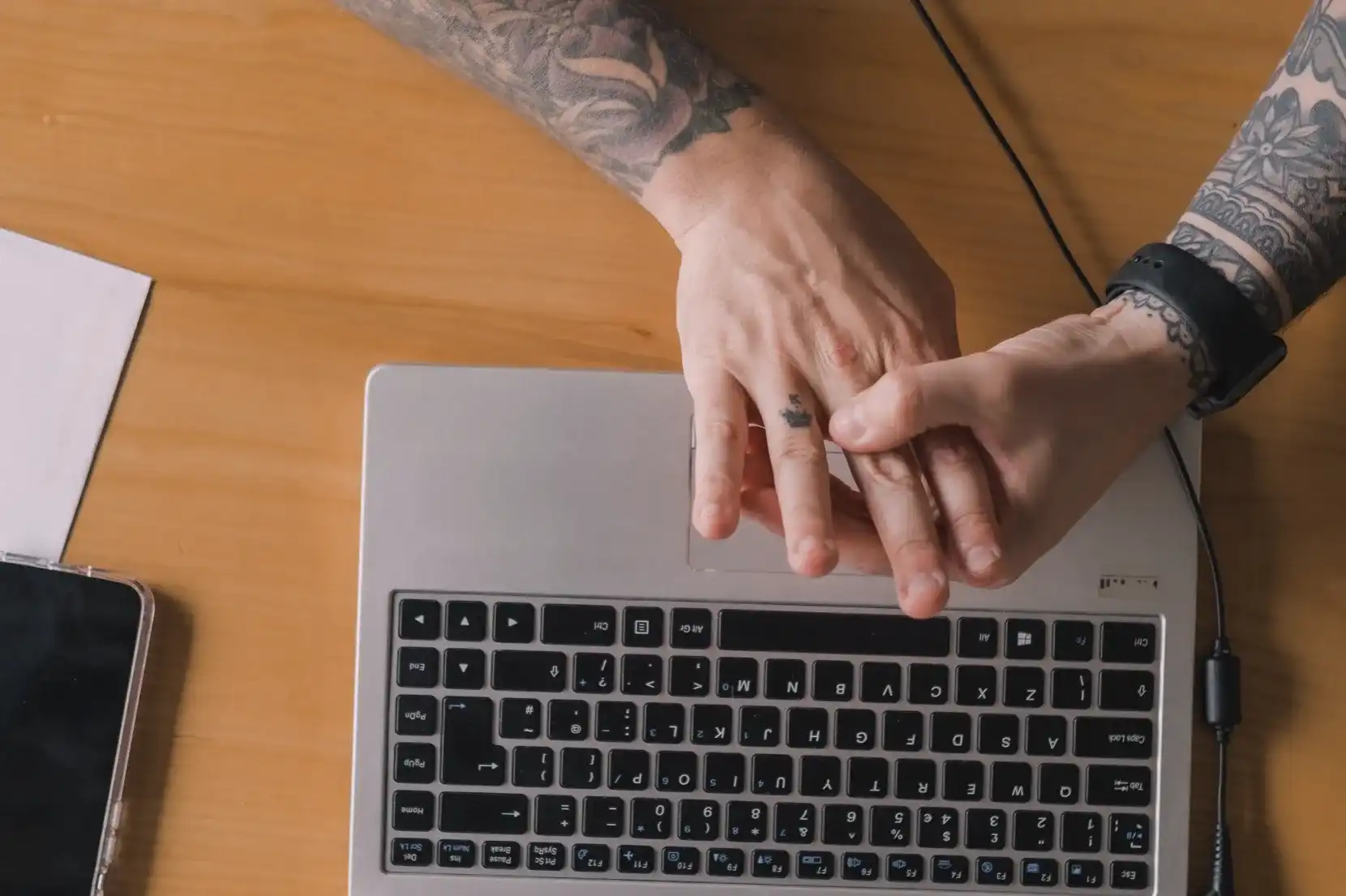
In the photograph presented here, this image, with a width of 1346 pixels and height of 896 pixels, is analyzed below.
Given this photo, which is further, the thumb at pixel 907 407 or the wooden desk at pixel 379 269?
the wooden desk at pixel 379 269

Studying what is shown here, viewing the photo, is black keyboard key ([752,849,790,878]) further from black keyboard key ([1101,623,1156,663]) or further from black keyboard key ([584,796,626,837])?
black keyboard key ([1101,623,1156,663])

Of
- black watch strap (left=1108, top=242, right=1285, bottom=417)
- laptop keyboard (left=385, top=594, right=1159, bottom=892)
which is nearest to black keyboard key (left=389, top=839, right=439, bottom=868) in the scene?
laptop keyboard (left=385, top=594, right=1159, bottom=892)

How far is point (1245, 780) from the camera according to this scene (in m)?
0.57

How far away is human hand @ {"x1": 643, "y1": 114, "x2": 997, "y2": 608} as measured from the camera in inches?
18.9

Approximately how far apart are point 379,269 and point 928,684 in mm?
365

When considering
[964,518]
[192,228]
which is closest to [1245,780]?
[964,518]

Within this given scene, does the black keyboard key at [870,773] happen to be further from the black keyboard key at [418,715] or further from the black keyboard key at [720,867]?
the black keyboard key at [418,715]

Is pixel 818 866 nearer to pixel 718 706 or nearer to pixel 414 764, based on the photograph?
pixel 718 706

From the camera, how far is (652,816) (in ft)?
1.80

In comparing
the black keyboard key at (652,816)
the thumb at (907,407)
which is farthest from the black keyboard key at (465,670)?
the thumb at (907,407)

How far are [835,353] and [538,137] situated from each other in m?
0.20

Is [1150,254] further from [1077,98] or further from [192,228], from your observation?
[192,228]

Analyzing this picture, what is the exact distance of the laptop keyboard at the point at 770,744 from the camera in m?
0.55

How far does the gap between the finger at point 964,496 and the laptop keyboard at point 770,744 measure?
84 millimetres
